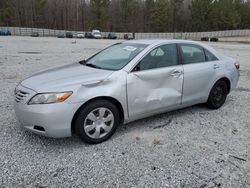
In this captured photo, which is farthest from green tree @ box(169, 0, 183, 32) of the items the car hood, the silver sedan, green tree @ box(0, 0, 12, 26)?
the car hood

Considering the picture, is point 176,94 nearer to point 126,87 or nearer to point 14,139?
point 126,87

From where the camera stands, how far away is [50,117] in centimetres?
272

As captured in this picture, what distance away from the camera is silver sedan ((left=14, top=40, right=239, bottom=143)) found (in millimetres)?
2799

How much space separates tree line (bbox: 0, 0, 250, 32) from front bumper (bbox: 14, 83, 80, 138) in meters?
66.1

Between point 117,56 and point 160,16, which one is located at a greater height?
point 160,16

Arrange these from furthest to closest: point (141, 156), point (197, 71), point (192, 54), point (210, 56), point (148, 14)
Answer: point (148, 14) → point (210, 56) → point (192, 54) → point (197, 71) → point (141, 156)

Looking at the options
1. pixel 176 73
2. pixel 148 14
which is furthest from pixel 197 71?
pixel 148 14

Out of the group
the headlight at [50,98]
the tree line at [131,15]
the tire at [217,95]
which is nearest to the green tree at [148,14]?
the tree line at [131,15]

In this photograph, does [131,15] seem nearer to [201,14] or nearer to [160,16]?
[160,16]

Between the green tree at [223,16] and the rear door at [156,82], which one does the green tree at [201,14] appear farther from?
the rear door at [156,82]

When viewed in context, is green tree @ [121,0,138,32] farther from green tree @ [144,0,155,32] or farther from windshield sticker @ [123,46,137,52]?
windshield sticker @ [123,46,137,52]

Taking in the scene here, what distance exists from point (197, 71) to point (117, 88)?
5.62 ft

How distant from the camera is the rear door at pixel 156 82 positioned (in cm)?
328

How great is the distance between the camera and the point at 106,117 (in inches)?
123
